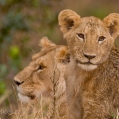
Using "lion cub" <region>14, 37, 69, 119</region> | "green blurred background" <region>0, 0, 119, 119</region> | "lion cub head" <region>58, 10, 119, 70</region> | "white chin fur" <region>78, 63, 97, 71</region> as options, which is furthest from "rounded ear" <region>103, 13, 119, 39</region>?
"green blurred background" <region>0, 0, 119, 119</region>

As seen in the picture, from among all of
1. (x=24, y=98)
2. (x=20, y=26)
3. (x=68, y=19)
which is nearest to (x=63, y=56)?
(x=68, y=19)

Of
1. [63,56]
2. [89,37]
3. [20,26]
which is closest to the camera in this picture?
[89,37]

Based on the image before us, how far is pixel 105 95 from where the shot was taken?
27.9 ft

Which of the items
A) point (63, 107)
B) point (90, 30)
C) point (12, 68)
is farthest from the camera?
point (12, 68)

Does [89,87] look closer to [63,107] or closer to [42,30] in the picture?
[63,107]

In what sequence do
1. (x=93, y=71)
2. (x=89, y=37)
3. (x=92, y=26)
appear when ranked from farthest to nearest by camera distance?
(x=93, y=71)
(x=92, y=26)
(x=89, y=37)

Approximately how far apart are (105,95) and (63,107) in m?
0.89

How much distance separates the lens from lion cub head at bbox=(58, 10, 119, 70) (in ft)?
27.0

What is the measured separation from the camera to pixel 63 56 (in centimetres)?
911

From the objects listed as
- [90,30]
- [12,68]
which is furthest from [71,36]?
[12,68]

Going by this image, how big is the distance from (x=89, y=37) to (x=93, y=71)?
450 millimetres

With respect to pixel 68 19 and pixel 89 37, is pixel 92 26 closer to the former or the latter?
pixel 89 37

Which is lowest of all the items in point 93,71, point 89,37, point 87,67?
point 93,71

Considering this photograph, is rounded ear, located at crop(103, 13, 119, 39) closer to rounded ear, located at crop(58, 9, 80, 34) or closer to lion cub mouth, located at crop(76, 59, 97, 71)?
rounded ear, located at crop(58, 9, 80, 34)
